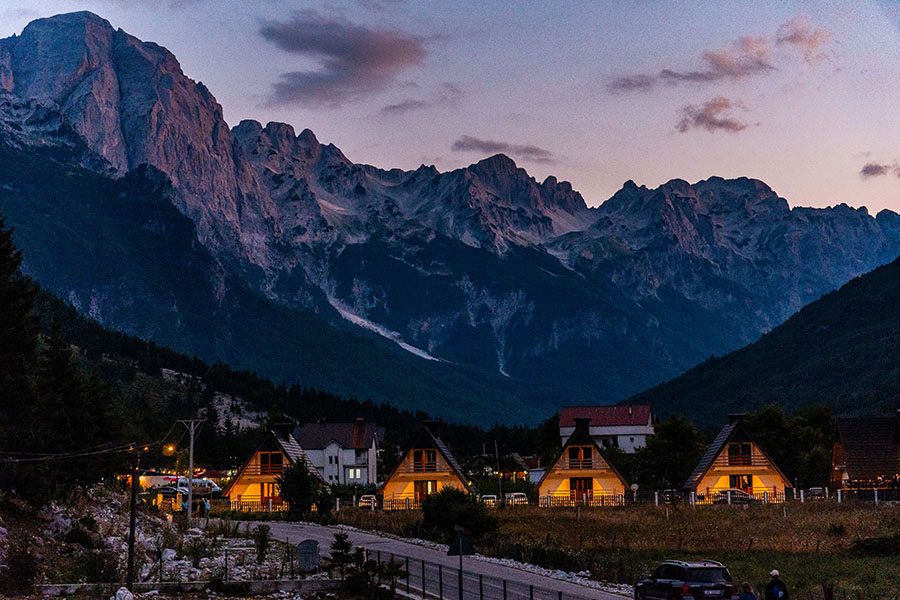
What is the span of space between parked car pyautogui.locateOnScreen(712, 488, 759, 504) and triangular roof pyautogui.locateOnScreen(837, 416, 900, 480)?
377 inches

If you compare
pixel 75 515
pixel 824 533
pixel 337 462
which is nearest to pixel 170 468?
pixel 337 462

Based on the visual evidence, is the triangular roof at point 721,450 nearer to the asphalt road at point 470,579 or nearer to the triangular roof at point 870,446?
the triangular roof at point 870,446

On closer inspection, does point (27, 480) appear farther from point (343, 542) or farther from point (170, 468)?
point (170, 468)

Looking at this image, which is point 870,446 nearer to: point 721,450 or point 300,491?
point 721,450

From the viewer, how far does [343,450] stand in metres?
152

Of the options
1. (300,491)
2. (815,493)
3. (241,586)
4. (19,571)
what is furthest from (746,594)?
(815,493)

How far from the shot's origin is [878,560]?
53656 mm

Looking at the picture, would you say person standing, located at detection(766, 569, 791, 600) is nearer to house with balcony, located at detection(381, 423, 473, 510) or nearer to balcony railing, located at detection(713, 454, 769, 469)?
balcony railing, located at detection(713, 454, 769, 469)

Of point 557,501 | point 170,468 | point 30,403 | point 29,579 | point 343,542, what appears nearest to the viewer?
point 29,579

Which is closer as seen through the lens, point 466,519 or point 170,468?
point 466,519

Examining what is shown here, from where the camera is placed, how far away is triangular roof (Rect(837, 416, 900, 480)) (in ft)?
306

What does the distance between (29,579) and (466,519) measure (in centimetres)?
2827

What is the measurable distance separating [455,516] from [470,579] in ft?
59.1

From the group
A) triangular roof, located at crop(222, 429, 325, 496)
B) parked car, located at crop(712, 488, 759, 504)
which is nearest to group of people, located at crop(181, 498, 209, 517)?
triangular roof, located at crop(222, 429, 325, 496)
